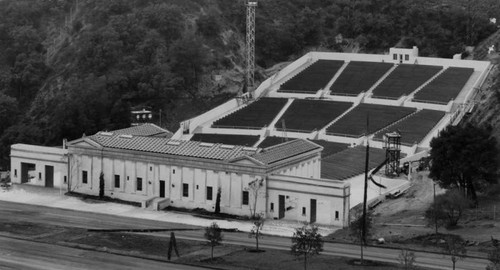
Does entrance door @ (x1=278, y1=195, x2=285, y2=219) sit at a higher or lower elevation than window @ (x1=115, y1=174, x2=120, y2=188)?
lower

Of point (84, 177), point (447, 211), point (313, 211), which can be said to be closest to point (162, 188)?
point (84, 177)

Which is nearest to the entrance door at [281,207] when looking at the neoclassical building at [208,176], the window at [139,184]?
the neoclassical building at [208,176]

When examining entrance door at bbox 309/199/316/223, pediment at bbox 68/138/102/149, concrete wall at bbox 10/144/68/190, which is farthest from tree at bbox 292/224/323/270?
concrete wall at bbox 10/144/68/190

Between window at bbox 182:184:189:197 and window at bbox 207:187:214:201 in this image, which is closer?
window at bbox 207:187:214:201

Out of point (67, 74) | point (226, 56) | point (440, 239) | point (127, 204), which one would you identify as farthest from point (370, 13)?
point (440, 239)

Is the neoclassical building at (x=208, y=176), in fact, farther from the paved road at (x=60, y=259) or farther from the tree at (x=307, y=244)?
the tree at (x=307, y=244)

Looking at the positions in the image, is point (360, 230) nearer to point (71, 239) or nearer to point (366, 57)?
point (71, 239)

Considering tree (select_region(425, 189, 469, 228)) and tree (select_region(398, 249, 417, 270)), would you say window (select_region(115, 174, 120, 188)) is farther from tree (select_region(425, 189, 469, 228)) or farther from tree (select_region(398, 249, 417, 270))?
tree (select_region(398, 249, 417, 270))
